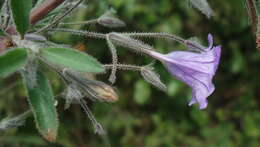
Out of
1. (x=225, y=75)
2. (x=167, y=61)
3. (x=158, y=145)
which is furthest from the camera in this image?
(x=225, y=75)

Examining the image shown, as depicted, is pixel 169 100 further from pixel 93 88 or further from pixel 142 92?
pixel 93 88

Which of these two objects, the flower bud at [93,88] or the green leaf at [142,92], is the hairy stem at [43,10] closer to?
the flower bud at [93,88]

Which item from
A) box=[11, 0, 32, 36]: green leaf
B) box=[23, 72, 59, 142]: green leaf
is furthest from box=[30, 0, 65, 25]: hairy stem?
box=[23, 72, 59, 142]: green leaf

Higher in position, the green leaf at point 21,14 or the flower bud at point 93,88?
the green leaf at point 21,14

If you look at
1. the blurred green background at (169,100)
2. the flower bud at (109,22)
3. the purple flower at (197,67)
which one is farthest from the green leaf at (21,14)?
the blurred green background at (169,100)

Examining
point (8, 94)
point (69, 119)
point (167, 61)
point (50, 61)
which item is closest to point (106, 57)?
point (69, 119)

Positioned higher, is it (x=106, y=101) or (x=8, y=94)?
(x=106, y=101)

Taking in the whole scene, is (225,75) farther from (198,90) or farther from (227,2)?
(198,90)

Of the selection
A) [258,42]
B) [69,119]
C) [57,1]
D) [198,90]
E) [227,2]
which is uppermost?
[57,1]
